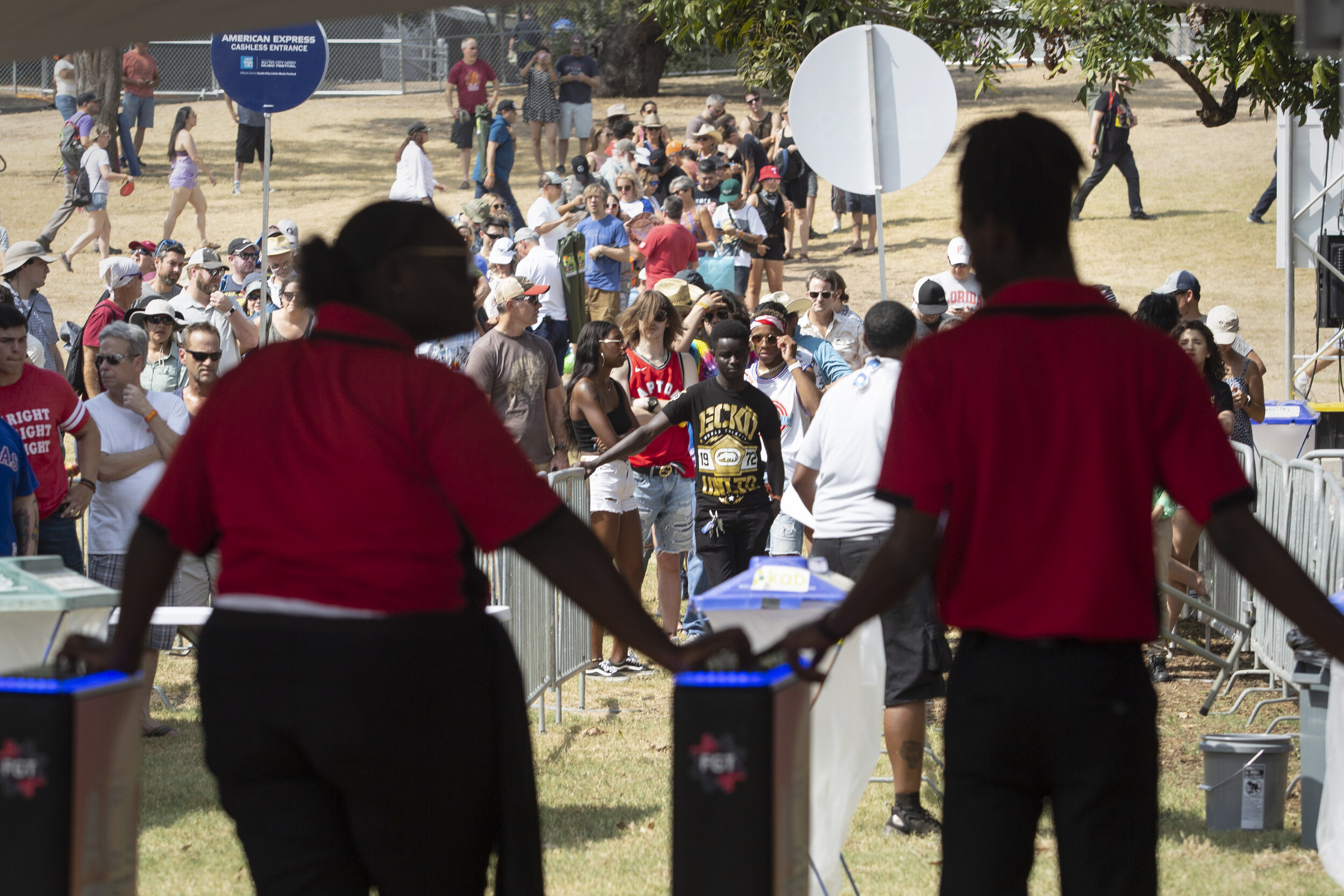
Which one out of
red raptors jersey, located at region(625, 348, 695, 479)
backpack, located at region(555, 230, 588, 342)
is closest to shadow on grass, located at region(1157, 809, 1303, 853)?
red raptors jersey, located at region(625, 348, 695, 479)

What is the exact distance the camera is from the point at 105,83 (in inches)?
1075

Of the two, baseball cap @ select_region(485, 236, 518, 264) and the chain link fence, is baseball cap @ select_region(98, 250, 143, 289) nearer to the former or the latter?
baseball cap @ select_region(485, 236, 518, 264)

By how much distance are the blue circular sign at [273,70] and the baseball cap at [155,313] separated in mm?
1449

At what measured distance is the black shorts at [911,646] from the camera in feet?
18.3

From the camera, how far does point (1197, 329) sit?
8688mm

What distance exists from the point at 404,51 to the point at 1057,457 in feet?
117

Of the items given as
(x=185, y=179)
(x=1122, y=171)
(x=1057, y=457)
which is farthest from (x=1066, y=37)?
(x=185, y=179)

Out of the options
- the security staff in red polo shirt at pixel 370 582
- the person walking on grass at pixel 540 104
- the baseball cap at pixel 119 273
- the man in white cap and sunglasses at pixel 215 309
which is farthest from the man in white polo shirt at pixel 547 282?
the person walking on grass at pixel 540 104

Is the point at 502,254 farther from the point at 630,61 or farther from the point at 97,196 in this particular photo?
the point at 630,61

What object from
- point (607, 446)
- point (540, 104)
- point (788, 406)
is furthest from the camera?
point (540, 104)

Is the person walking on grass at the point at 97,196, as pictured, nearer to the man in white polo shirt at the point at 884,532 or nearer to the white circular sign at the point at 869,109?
the white circular sign at the point at 869,109

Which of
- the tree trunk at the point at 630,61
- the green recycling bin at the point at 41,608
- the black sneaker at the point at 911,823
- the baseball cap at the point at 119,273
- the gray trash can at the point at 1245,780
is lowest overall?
the black sneaker at the point at 911,823

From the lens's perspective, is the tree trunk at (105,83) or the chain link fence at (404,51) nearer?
the tree trunk at (105,83)

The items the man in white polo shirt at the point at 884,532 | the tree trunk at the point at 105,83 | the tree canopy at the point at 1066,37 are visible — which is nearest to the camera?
the man in white polo shirt at the point at 884,532
